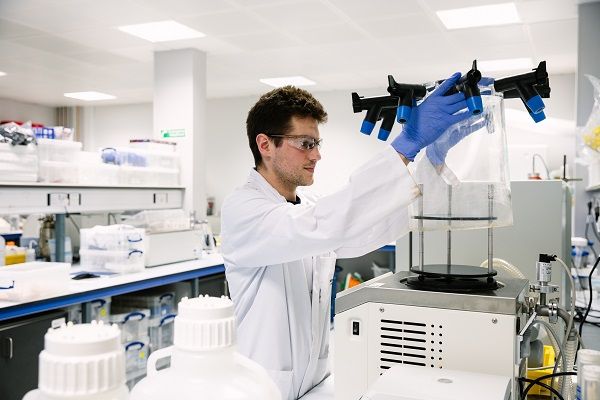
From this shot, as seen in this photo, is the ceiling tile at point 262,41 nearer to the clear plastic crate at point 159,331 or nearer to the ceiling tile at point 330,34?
the ceiling tile at point 330,34

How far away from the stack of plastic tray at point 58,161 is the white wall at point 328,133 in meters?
3.13

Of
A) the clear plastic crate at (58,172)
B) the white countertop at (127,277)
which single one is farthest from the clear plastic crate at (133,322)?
the clear plastic crate at (58,172)

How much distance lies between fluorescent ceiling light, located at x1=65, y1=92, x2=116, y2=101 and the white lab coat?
266 inches

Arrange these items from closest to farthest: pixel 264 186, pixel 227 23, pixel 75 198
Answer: pixel 264 186 → pixel 75 198 → pixel 227 23

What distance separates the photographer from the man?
101cm

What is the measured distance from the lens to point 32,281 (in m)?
2.59

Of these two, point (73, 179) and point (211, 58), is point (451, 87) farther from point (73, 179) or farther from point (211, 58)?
point (211, 58)

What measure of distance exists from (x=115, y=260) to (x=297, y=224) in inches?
97.3

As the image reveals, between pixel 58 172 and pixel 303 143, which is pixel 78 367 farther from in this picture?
pixel 58 172

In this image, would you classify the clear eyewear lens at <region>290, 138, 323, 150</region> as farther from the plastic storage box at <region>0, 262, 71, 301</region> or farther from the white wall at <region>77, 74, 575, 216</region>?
the white wall at <region>77, 74, 575, 216</region>

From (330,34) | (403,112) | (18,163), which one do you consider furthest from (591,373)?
(330,34)

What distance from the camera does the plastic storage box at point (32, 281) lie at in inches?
99.1

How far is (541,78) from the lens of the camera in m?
0.87

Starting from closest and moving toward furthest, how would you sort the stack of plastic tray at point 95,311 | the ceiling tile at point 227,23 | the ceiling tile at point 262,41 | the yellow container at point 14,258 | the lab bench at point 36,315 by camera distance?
the lab bench at point 36,315 → the stack of plastic tray at point 95,311 → the yellow container at point 14,258 → the ceiling tile at point 227,23 → the ceiling tile at point 262,41
